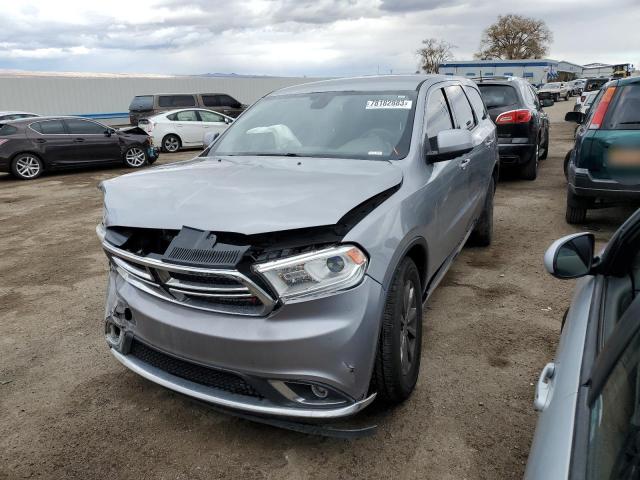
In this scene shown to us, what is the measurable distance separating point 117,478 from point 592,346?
2.15 metres

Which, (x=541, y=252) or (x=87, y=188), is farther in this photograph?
(x=87, y=188)

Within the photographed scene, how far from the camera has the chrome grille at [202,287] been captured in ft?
7.00

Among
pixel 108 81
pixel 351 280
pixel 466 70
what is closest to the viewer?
pixel 351 280

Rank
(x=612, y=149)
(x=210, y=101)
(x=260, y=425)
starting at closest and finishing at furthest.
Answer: (x=260, y=425) → (x=612, y=149) → (x=210, y=101)

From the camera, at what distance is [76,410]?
2.93m

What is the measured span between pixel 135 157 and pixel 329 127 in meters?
11.6

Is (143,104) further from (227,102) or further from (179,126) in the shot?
(227,102)

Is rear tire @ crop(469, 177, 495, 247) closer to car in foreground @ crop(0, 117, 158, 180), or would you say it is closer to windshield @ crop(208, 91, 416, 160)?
windshield @ crop(208, 91, 416, 160)

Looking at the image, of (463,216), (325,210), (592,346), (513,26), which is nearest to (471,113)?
(463,216)

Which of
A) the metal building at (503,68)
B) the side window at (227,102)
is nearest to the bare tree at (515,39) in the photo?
the metal building at (503,68)

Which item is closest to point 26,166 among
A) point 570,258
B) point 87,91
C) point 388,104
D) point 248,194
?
point 388,104

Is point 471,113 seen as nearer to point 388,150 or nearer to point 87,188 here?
point 388,150

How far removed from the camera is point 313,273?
216 cm

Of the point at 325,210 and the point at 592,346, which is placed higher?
the point at 325,210
